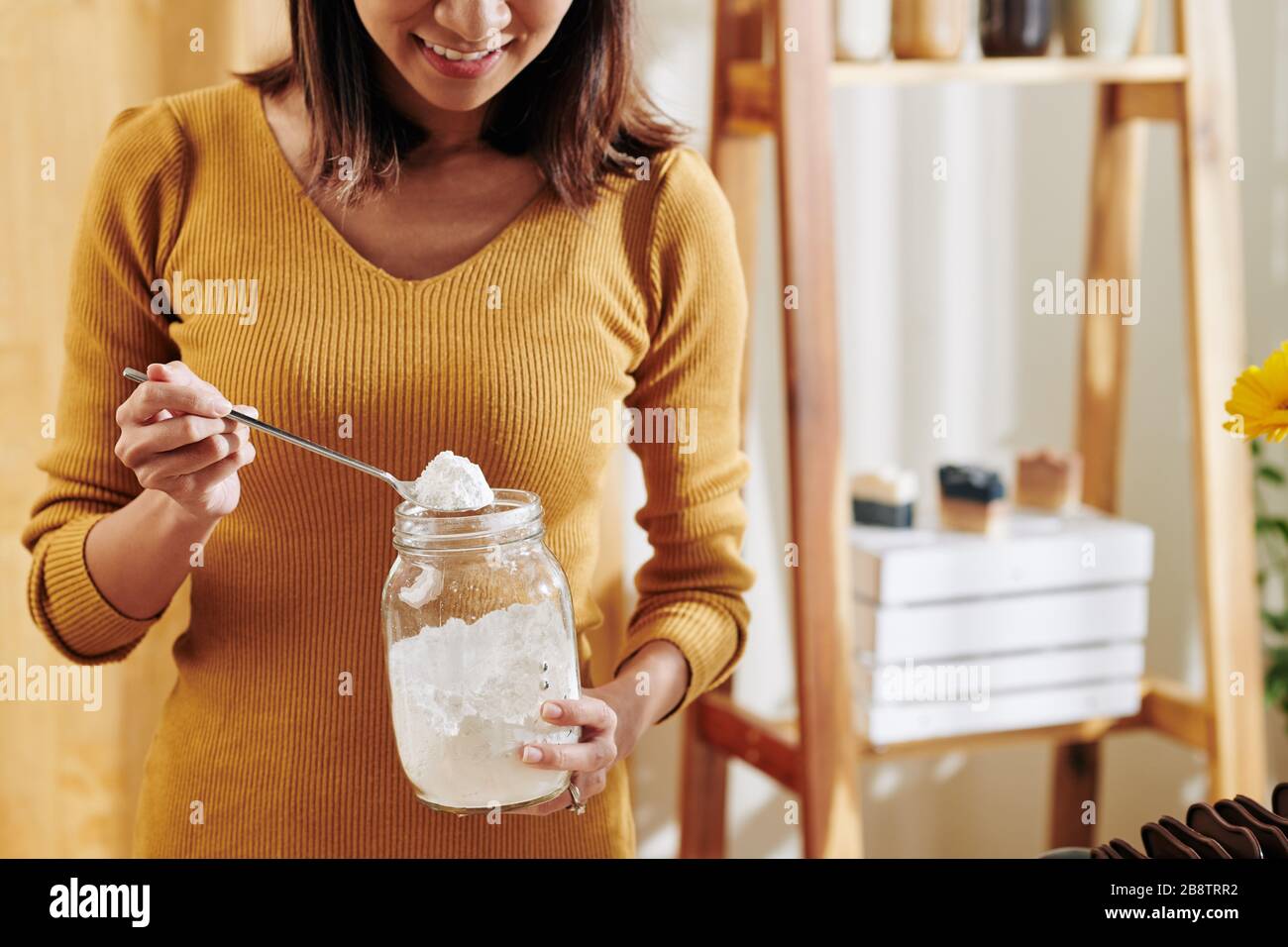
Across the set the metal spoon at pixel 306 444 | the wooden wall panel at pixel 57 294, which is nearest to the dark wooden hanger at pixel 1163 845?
the metal spoon at pixel 306 444

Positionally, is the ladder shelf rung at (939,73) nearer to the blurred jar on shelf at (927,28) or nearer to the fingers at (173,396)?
the blurred jar on shelf at (927,28)

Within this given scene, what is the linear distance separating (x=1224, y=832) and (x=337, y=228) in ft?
2.18

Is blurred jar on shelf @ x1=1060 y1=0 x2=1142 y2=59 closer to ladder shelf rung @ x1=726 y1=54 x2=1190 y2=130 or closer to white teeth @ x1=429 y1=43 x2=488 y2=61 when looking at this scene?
ladder shelf rung @ x1=726 y1=54 x2=1190 y2=130

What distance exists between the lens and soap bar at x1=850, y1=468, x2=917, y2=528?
1.49 meters

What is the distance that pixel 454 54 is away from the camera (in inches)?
32.2

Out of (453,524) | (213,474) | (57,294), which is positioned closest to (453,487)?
(453,524)

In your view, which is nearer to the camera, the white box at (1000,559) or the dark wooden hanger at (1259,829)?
the dark wooden hanger at (1259,829)

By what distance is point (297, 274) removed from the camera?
0.89 metres

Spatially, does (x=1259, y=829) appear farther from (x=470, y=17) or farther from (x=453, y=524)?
(x=470, y=17)

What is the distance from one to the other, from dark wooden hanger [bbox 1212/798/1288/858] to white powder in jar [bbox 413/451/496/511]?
0.42 metres

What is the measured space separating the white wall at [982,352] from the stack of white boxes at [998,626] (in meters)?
0.21

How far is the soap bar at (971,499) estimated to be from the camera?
1462 mm

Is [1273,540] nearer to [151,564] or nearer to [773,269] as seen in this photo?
[773,269]
